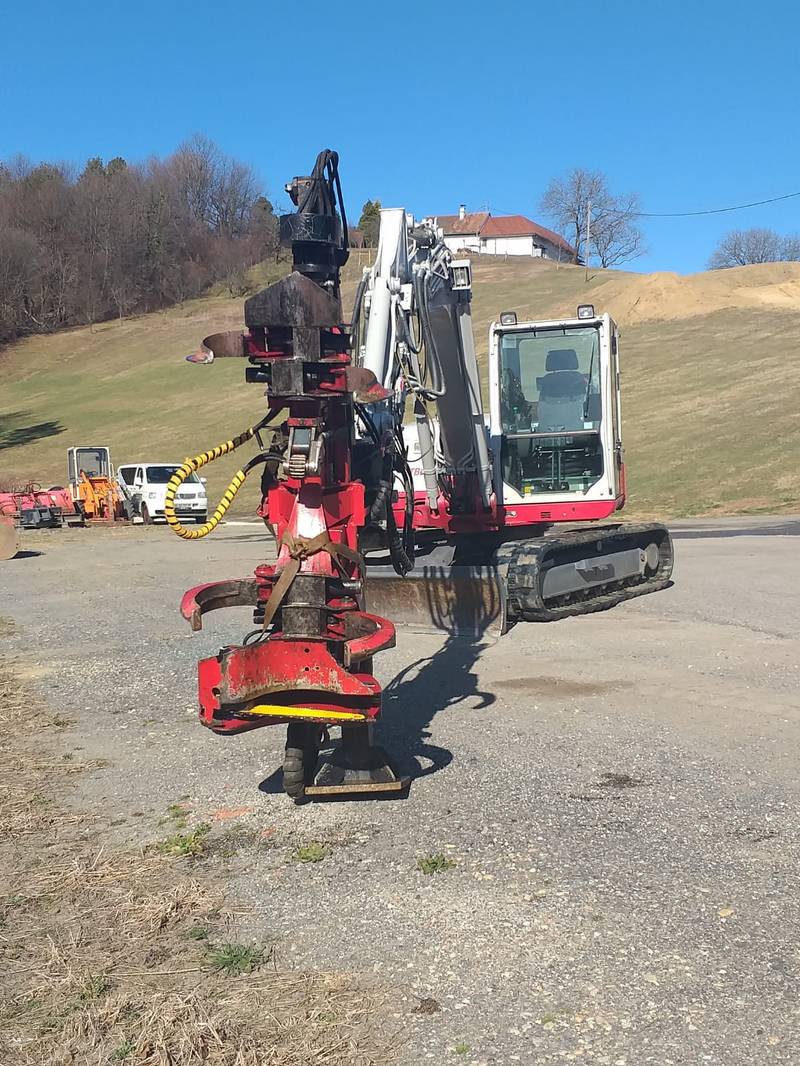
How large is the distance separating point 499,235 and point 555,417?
112085 mm

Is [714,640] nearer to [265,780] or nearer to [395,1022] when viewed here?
[265,780]

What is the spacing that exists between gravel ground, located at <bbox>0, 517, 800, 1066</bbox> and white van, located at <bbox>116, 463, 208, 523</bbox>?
61.2ft

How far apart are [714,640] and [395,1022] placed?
23.1ft

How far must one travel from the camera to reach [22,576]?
17766 mm

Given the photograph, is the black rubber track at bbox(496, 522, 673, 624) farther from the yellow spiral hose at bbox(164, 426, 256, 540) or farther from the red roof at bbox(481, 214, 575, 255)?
the red roof at bbox(481, 214, 575, 255)

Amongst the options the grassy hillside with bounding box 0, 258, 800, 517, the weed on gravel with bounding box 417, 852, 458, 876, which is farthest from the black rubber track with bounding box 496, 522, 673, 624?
the grassy hillside with bounding box 0, 258, 800, 517

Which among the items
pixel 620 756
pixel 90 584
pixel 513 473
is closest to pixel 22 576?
pixel 90 584

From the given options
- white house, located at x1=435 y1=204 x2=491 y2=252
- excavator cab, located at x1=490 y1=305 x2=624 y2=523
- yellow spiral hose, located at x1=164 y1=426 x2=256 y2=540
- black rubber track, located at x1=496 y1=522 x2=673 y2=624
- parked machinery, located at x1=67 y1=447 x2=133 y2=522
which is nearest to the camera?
yellow spiral hose, located at x1=164 y1=426 x2=256 y2=540

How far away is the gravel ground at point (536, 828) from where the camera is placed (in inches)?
152

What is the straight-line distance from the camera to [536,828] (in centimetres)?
557

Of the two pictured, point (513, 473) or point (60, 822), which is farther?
point (513, 473)

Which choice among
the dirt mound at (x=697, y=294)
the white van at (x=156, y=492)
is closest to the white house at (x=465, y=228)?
the dirt mound at (x=697, y=294)

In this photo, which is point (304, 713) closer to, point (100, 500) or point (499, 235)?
point (100, 500)

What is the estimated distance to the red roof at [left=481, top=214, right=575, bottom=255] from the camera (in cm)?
12000
